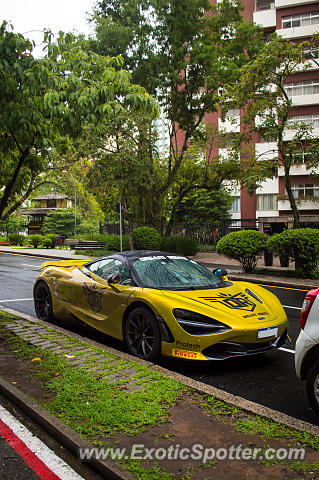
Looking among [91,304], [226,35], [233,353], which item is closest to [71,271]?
[91,304]

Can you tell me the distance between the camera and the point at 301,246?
14227 millimetres

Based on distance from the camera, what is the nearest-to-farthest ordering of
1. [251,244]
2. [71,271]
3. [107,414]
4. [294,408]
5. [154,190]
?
[107,414] → [294,408] → [71,271] → [251,244] → [154,190]

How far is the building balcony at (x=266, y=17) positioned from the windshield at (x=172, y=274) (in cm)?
4350

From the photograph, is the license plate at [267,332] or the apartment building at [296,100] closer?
the license plate at [267,332]

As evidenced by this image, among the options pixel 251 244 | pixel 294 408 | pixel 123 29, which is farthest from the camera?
pixel 123 29

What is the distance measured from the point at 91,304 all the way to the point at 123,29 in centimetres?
2077

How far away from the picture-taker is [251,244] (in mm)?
15422

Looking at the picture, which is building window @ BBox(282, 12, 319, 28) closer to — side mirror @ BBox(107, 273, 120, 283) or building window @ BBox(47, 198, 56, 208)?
side mirror @ BBox(107, 273, 120, 283)

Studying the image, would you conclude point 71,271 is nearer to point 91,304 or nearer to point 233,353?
point 91,304

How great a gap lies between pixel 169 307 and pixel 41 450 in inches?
88.8

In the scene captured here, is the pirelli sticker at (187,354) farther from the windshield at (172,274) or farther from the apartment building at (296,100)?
the apartment building at (296,100)

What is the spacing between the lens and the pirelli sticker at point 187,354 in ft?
16.5

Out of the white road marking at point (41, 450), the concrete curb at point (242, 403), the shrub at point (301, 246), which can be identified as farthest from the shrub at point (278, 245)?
the white road marking at point (41, 450)

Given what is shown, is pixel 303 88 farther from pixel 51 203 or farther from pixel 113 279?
pixel 51 203
